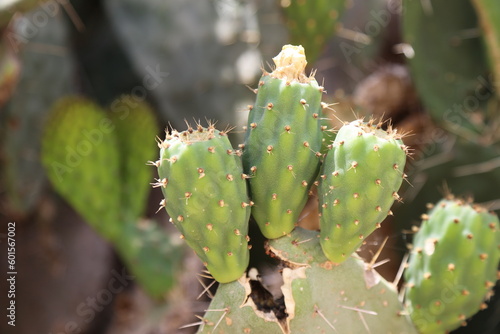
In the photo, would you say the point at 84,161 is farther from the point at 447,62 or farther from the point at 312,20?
the point at 447,62

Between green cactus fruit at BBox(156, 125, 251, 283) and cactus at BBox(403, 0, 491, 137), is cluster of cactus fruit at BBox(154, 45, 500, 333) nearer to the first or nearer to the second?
green cactus fruit at BBox(156, 125, 251, 283)

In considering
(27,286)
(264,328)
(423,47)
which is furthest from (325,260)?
(27,286)

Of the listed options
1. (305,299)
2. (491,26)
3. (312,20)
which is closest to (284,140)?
(305,299)

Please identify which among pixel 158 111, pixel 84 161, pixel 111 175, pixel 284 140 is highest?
pixel 284 140

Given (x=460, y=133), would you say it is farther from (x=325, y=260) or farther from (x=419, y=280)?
(x=325, y=260)

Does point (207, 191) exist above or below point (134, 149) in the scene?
above

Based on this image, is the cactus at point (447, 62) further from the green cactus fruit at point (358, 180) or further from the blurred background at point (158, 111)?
the green cactus fruit at point (358, 180)

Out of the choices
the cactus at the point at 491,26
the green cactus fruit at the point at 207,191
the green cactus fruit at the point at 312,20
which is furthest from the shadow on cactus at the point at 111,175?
the cactus at the point at 491,26
